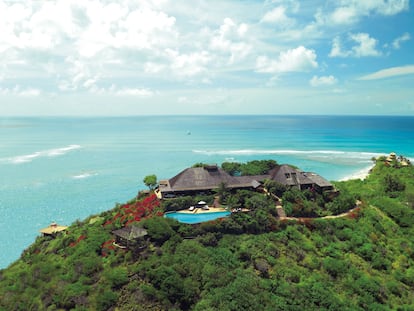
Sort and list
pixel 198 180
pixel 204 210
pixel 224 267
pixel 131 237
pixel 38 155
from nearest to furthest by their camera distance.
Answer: pixel 224 267, pixel 131 237, pixel 204 210, pixel 198 180, pixel 38 155

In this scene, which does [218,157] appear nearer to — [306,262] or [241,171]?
[241,171]

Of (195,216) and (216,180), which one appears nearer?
(195,216)

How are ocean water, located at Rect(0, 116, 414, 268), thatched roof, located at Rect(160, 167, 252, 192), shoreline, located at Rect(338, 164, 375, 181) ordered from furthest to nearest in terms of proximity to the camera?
shoreline, located at Rect(338, 164, 375, 181)
ocean water, located at Rect(0, 116, 414, 268)
thatched roof, located at Rect(160, 167, 252, 192)

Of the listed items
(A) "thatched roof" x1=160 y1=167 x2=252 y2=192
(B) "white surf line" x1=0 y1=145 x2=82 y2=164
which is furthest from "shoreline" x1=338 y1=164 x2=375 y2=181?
(B) "white surf line" x1=0 y1=145 x2=82 y2=164

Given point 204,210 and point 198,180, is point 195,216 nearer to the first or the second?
point 204,210

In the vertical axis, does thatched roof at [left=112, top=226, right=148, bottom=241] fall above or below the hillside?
above

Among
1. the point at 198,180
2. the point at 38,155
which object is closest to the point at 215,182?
the point at 198,180

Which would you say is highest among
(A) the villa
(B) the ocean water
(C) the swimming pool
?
(A) the villa

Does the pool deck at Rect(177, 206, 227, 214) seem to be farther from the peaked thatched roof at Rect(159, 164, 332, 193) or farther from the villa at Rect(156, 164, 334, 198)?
the peaked thatched roof at Rect(159, 164, 332, 193)
